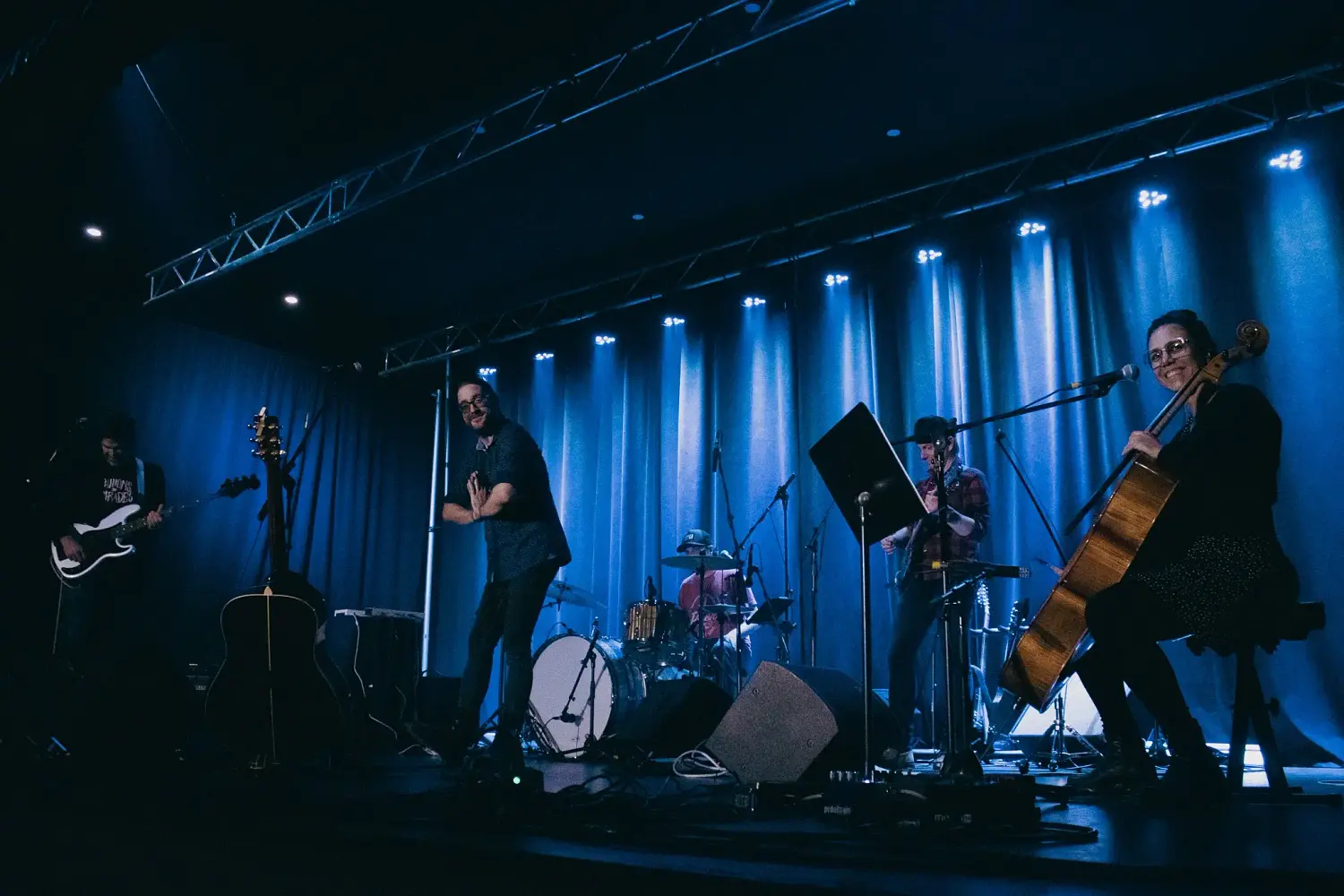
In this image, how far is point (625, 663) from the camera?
6371 millimetres

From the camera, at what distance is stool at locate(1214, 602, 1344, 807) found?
3.01m

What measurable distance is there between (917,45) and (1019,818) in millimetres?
4873

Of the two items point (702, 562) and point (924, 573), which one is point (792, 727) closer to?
point (924, 573)

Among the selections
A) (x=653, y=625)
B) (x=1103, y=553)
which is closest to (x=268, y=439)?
(x=653, y=625)

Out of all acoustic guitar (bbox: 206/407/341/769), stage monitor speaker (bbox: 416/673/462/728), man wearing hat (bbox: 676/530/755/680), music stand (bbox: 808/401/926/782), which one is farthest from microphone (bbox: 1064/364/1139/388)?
stage monitor speaker (bbox: 416/673/462/728)

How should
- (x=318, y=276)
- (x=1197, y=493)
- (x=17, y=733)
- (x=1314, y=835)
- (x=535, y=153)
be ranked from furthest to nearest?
(x=318, y=276) → (x=535, y=153) → (x=17, y=733) → (x=1197, y=493) → (x=1314, y=835)

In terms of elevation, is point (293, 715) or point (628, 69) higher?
point (628, 69)

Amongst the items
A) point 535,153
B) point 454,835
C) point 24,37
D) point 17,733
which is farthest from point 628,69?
point 17,733

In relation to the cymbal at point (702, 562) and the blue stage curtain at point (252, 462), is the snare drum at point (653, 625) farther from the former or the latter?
the blue stage curtain at point (252, 462)

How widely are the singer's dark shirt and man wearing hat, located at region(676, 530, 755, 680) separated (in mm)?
Result: 2521

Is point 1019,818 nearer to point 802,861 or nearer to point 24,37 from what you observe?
point 802,861

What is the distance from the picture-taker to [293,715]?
408 cm

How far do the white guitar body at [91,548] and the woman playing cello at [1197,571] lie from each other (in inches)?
207

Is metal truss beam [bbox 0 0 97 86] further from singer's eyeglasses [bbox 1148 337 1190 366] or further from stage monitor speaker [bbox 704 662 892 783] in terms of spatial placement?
singer's eyeglasses [bbox 1148 337 1190 366]
